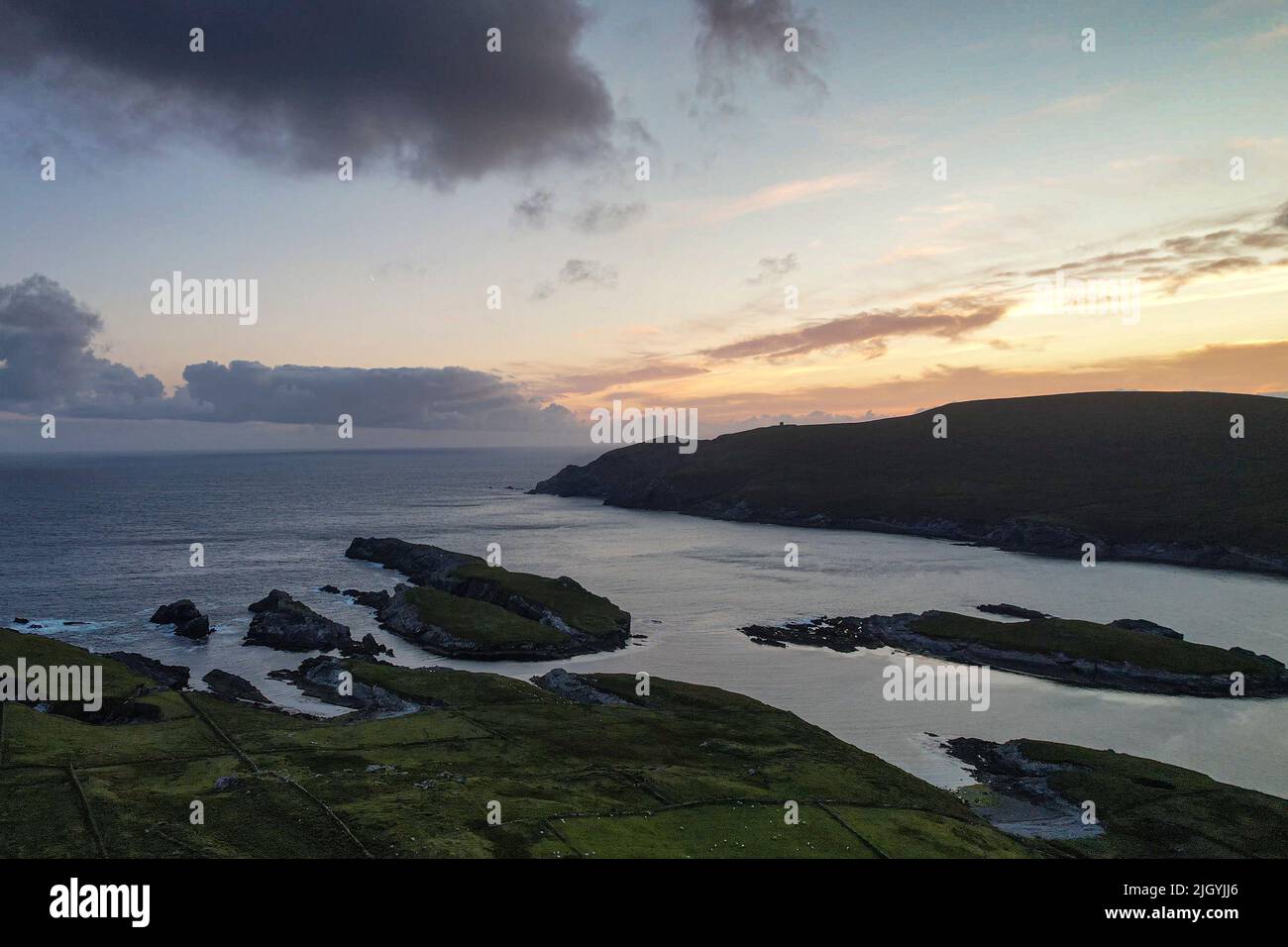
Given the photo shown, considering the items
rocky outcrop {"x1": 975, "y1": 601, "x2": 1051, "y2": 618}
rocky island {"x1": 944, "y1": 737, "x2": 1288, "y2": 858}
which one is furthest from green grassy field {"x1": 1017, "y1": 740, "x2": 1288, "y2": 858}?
rocky outcrop {"x1": 975, "y1": 601, "x2": 1051, "y2": 618}

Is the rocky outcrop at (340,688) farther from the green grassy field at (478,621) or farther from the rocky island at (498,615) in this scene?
the green grassy field at (478,621)

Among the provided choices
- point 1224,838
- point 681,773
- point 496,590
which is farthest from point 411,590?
point 1224,838

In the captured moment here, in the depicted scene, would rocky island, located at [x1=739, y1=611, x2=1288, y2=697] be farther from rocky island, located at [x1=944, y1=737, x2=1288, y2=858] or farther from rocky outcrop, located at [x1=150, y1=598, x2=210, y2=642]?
rocky outcrop, located at [x1=150, y1=598, x2=210, y2=642]

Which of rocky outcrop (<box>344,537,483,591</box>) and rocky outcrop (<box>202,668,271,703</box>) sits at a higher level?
rocky outcrop (<box>344,537,483,591</box>)

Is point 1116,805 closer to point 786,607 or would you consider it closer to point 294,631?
point 786,607

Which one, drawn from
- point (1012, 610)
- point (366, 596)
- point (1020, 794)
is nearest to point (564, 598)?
point (366, 596)

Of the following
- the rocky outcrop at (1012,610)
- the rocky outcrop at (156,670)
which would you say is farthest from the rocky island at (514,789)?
the rocky outcrop at (1012,610)
